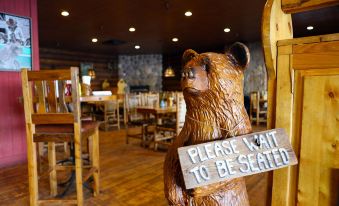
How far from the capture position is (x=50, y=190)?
7.65 ft

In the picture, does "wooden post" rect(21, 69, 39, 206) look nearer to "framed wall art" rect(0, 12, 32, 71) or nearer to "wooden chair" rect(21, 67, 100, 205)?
"wooden chair" rect(21, 67, 100, 205)

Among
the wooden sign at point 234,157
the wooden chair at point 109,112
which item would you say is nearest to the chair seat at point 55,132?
the wooden sign at point 234,157

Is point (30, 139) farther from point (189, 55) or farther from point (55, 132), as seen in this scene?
point (189, 55)

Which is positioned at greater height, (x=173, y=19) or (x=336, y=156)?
(x=173, y=19)

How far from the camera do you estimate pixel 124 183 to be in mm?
2572

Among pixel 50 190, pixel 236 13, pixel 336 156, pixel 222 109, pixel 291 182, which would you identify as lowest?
pixel 50 190

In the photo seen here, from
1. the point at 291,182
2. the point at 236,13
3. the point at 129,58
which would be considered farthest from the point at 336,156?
the point at 129,58

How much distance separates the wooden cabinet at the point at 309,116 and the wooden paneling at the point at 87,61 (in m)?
9.03

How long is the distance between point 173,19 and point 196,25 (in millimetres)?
779

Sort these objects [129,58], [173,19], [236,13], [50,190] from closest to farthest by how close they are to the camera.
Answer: [50,190] → [236,13] → [173,19] → [129,58]

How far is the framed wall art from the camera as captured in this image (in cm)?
308

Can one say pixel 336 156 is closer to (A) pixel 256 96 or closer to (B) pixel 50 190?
(B) pixel 50 190

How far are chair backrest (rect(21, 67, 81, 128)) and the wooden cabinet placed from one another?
1428 millimetres

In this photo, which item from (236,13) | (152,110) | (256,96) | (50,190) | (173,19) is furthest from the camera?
(256,96)
